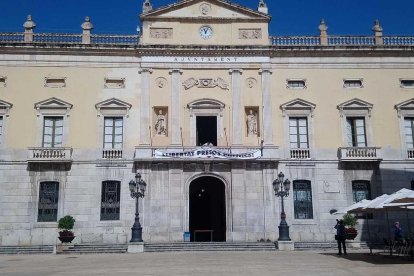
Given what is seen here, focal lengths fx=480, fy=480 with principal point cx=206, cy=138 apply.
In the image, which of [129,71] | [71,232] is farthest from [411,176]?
[71,232]

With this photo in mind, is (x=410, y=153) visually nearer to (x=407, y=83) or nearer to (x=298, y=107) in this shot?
(x=407, y=83)

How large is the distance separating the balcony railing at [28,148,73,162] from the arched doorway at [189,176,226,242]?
306 inches

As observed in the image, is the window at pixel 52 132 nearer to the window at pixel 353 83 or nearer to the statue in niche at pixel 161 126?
the statue in niche at pixel 161 126

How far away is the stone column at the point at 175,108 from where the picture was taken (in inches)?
1120

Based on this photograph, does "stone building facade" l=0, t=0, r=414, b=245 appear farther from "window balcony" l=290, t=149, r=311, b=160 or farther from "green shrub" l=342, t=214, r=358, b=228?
"green shrub" l=342, t=214, r=358, b=228

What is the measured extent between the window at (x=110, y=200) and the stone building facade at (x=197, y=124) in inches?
3.1

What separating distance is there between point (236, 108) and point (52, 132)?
36.3 ft

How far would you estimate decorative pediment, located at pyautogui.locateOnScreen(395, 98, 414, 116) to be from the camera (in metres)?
29.4

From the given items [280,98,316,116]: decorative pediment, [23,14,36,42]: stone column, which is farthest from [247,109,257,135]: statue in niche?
[23,14,36,42]: stone column

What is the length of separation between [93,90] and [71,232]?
8.57m

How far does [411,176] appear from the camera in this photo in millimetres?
28609

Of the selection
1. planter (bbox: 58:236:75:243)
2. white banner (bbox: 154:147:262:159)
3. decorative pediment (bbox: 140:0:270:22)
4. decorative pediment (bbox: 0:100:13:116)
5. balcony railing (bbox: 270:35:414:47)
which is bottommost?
planter (bbox: 58:236:75:243)

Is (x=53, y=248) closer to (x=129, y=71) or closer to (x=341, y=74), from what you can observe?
(x=129, y=71)

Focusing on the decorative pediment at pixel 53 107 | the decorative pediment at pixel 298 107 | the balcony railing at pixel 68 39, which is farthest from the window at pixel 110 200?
the decorative pediment at pixel 298 107
